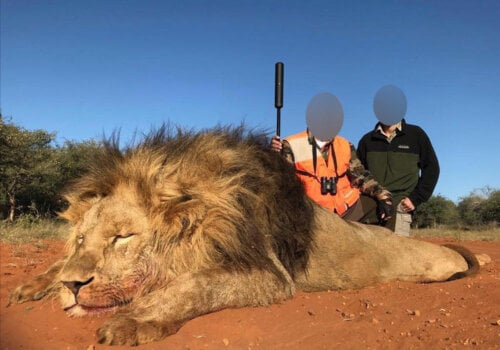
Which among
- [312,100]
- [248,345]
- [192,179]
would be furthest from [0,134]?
[248,345]

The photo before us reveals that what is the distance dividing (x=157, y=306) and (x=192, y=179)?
37.7 inches

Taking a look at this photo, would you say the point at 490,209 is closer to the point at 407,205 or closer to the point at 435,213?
the point at 435,213

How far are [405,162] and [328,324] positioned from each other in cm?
398

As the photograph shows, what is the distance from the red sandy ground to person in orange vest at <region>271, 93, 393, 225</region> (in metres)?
1.47

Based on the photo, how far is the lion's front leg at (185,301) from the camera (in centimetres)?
262

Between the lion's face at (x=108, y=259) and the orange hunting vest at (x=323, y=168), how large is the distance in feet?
7.94

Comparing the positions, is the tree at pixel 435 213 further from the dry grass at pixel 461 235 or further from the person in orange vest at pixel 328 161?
the person in orange vest at pixel 328 161

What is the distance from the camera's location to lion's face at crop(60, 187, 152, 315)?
2.90 metres

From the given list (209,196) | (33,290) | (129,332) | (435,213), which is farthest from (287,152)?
(435,213)

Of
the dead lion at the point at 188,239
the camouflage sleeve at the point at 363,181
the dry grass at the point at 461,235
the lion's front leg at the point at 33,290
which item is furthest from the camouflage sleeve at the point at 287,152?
the dry grass at the point at 461,235

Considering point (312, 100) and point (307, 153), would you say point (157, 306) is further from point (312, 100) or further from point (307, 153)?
point (312, 100)

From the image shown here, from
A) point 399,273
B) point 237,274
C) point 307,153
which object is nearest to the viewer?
point 237,274

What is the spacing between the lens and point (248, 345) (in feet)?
8.82

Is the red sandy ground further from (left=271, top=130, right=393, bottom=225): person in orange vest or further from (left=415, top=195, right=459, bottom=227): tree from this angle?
(left=415, top=195, right=459, bottom=227): tree
